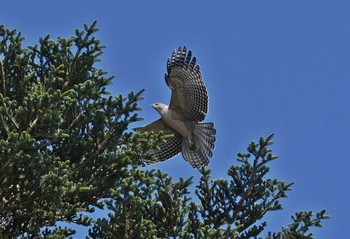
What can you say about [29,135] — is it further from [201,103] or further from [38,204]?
[201,103]

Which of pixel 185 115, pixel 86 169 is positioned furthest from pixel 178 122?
pixel 86 169

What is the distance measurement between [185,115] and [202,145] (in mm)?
695

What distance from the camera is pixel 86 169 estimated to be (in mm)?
10852

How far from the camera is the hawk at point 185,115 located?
47.7 ft

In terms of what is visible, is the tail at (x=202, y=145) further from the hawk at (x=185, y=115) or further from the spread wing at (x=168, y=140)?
the spread wing at (x=168, y=140)

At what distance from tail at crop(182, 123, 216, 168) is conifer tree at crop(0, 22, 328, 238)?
1.86 metres

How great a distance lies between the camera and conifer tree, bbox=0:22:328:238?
32.4 feet

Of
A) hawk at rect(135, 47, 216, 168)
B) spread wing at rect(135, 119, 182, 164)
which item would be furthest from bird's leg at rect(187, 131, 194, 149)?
spread wing at rect(135, 119, 182, 164)

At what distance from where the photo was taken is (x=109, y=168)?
10.8m

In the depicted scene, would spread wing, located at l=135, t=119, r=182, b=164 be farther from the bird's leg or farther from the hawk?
the bird's leg

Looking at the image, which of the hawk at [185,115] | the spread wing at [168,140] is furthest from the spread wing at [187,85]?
the spread wing at [168,140]

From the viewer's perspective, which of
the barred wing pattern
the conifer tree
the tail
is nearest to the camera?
the conifer tree

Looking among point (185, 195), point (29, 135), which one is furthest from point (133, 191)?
point (29, 135)

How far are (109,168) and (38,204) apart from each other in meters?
1.10
